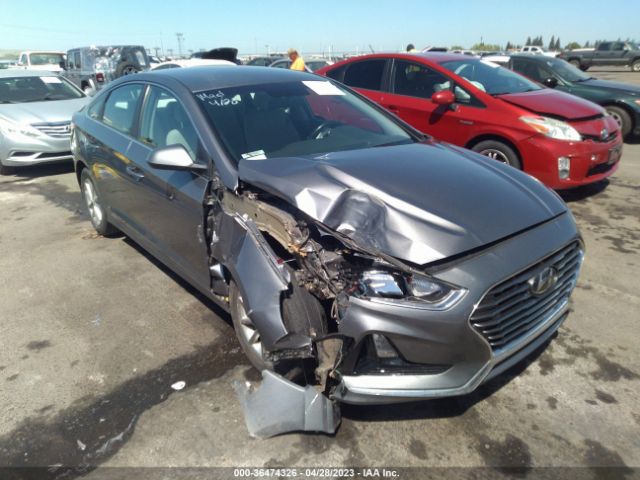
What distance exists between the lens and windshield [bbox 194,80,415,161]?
290cm

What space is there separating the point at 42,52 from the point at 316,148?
76.9 ft

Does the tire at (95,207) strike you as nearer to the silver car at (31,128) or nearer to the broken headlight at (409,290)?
the silver car at (31,128)

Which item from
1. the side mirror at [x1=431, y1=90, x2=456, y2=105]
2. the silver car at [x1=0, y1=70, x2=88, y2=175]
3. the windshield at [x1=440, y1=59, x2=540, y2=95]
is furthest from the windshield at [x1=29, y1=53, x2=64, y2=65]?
the side mirror at [x1=431, y1=90, x2=456, y2=105]

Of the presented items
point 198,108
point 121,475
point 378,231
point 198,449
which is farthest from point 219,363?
point 198,108

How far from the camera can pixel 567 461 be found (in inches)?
A: 84.7

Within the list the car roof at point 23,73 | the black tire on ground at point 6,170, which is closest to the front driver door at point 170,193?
the black tire on ground at point 6,170

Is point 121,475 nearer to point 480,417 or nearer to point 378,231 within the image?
point 378,231

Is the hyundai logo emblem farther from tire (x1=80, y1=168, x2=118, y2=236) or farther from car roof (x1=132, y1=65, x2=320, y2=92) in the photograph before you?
tire (x1=80, y1=168, x2=118, y2=236)

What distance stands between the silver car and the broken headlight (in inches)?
275

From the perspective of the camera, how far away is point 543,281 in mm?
2225

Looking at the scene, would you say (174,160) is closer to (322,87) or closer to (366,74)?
(322,87)

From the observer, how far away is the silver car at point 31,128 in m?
7.21

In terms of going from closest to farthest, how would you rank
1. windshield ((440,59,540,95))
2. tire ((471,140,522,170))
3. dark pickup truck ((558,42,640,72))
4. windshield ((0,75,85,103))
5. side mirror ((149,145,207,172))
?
side mirror ((149,145,207,172)) < tire ((471,140,522,170)) < windshield ((440,59,540,95)) < windshield ((0,75,85,103)) < dark pickup truck ((558,42,640,72))

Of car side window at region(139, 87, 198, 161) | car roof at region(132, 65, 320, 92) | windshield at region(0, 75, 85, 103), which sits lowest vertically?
windshield at region(0, 75, 85, 103)
